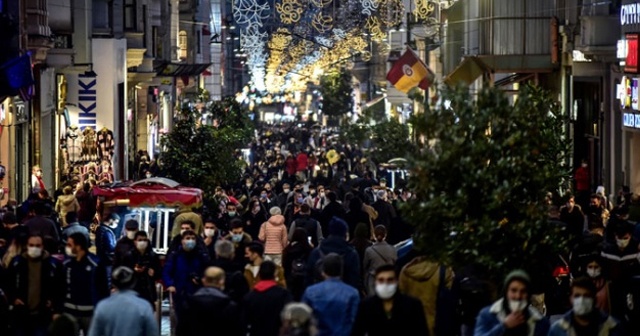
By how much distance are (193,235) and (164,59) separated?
44.6 metres

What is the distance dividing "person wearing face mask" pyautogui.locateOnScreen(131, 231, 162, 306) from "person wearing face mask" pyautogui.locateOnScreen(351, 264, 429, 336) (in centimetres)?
521

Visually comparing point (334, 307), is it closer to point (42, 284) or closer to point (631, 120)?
point (42, 284)

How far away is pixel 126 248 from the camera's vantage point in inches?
724

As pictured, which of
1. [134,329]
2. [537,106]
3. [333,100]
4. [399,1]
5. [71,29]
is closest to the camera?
[134,329]

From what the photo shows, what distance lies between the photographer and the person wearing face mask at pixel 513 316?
12.3 metres

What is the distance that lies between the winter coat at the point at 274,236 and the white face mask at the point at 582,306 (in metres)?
10.7

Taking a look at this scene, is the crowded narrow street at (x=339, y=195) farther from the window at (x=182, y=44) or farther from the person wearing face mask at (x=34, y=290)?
the window at (x=182, y=44)

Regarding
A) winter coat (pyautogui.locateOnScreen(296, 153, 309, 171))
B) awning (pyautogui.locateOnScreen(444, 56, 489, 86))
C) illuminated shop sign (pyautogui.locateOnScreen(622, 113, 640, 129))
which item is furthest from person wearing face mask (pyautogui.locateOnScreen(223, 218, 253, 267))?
winter coat (pyautogui.locateOnScreen(296, 153, 309, 171))

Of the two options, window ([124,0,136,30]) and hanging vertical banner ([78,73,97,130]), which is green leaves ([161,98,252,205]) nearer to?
hanging vertical banner ([78,73,97,130])

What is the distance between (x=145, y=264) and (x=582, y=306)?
264 inches

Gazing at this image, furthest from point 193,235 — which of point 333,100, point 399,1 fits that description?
point 333,100

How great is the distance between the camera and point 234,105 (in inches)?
2499

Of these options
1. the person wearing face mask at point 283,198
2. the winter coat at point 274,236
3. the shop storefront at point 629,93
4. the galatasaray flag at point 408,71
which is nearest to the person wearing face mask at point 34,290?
the winter coat at point 274,236

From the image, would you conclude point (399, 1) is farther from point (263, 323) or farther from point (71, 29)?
point (263, 323)
